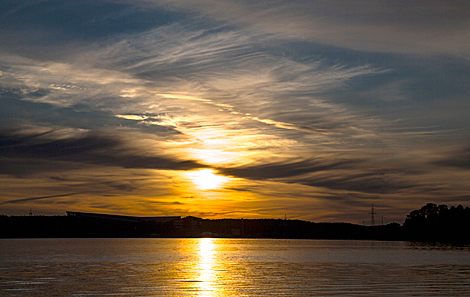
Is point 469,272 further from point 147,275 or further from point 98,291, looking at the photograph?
point 98,291

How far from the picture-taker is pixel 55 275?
51406mm

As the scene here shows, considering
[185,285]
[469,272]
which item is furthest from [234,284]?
[469,272]

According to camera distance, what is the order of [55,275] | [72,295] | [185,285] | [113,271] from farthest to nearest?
[113,271] < [55,275] < [185,285] < [72,295]

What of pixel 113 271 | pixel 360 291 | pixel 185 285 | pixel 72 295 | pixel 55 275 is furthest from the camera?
pixel 113 271

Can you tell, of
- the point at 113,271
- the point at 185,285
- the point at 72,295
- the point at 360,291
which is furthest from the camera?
the point at 113,271

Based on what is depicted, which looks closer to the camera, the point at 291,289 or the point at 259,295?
the point at 259,295

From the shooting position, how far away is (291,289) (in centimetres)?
4184

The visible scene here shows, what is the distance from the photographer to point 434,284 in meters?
46.3

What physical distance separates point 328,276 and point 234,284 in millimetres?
13065

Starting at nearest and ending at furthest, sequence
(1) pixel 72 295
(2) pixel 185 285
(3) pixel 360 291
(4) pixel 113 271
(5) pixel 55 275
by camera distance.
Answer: (1) pixel 72 295
(3) pixel 360 291
(2) pixel 185 285
(5) pixel 55 275
(4) pixel 113 271

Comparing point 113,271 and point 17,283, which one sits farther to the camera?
point 113,271

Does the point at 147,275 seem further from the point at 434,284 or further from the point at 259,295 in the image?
the point at 434,284

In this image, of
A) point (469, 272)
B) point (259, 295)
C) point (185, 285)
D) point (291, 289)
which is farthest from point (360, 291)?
point (469, 272)

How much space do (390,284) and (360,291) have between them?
7179 mm
